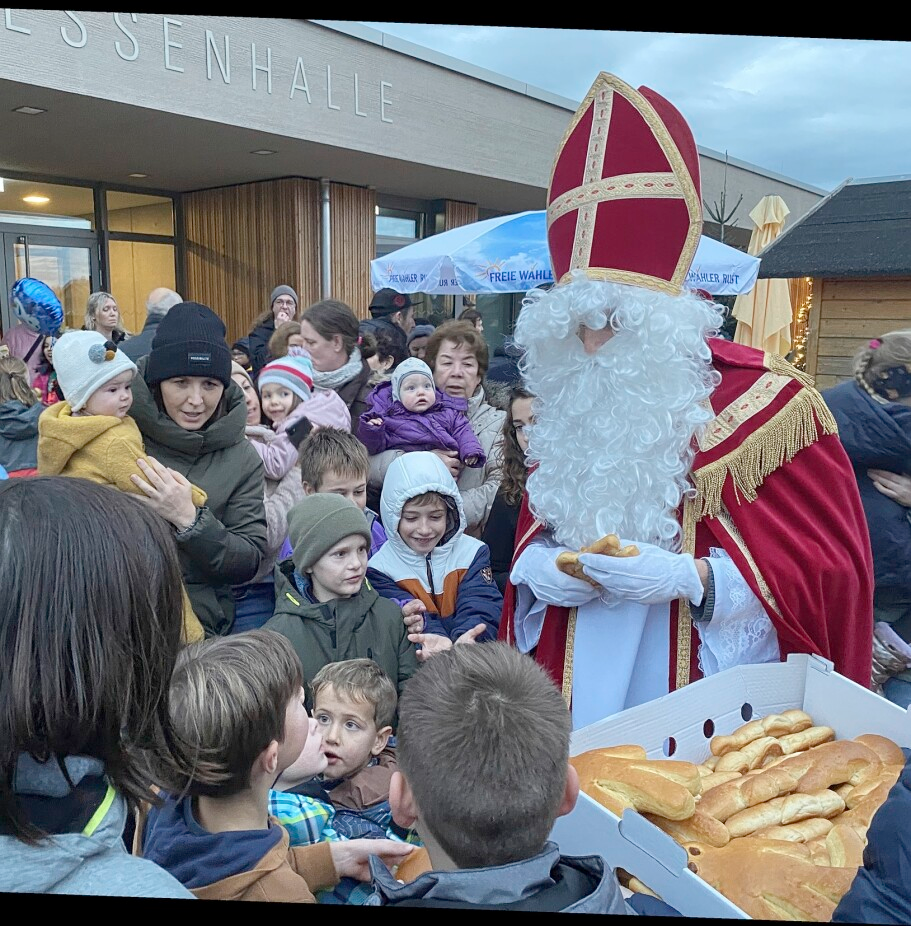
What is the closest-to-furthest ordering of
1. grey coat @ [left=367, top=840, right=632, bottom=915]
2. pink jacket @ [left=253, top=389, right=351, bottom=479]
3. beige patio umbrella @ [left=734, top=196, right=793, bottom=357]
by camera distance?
grey coat @ [left=367, top=840, right=632, bottom=915] < pink jacket @ [left=253, top=389, right=351, bottom=479] < beige patio umbrella @ [left=734, top=196, right=793, bottom=357]

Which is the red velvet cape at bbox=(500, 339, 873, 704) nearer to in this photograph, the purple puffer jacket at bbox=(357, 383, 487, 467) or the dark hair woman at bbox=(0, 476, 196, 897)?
the dark hair woman at bbox=(0, 476, 196, 897)

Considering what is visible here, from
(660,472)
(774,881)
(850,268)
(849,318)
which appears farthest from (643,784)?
(849,318)

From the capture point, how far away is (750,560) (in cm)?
209

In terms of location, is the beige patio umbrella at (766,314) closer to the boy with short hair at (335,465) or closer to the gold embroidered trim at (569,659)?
the boy with short hair at (335,465)

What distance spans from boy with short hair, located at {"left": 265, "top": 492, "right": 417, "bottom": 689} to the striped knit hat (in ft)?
4.15

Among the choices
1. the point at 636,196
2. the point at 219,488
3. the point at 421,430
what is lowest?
the point at 219,488

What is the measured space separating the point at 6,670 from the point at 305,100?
9.43 metres

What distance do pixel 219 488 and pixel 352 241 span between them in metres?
10.1

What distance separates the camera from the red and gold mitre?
7.33 ft

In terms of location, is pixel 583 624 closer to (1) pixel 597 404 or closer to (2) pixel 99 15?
(1) pixel 597 404

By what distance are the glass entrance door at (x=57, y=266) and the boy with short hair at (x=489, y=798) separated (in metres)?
10.2

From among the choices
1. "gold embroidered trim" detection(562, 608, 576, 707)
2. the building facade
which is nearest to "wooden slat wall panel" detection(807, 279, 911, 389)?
"gold embroidered trim" detection(562, 608, 576, 707)

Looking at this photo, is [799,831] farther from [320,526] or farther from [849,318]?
[849,318]

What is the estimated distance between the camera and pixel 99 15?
7.33 meters
